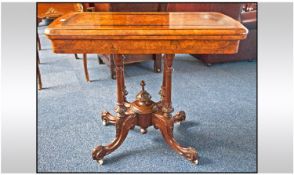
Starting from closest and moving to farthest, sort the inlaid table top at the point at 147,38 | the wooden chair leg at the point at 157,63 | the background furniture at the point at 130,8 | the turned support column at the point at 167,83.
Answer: the inlaid table top at the point at 147,38
the turned support column at the point at 167,83
the background furniture at the point at 130,8
the wooden chair leg at the point at 157,63

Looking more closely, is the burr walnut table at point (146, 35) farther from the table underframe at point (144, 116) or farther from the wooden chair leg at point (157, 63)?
the wooden chair leg at point (157, 63)

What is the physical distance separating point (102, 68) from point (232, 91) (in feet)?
4.87

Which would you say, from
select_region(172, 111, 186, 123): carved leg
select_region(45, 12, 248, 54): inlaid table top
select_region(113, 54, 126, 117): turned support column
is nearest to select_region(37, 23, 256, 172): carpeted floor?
select_region(172, 111, 186, 123): carved leg

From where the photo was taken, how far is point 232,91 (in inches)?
111

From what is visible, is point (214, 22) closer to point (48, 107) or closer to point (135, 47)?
point (135, 47)

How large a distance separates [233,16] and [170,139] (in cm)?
195

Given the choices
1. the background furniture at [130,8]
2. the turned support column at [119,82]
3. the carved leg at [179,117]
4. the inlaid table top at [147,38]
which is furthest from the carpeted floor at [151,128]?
the inlaid table top at [147,38]

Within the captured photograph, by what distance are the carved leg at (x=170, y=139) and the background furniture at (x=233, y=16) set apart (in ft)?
5.47

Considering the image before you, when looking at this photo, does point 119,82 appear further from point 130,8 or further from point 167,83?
point 130,8

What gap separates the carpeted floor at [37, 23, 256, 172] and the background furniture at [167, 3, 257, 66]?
109 millimetres

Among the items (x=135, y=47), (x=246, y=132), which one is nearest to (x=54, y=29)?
(x=135, y=47)

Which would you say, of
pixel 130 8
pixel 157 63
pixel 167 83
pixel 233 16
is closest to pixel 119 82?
pixel 167 83

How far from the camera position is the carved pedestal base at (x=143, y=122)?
182 centimetres

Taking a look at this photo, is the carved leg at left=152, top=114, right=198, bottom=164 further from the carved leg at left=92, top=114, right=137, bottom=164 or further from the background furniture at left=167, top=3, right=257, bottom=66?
the background furniture at left=167, top=3, right=257, bottom=66
